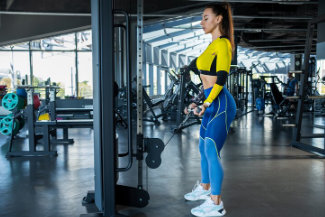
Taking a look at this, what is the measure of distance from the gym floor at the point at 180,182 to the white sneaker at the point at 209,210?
9 cm

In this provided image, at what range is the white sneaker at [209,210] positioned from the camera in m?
1.98

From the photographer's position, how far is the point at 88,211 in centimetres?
212

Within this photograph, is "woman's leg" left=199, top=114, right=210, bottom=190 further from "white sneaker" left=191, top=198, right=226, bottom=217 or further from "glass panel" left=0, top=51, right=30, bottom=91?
"glass panel" left=0, top=51, right=30, bottom=91

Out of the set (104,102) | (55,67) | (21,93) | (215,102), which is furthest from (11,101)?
(55,67)

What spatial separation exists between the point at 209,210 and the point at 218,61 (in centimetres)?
97

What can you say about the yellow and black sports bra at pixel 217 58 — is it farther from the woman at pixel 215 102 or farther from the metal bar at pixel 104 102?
the metal bar at pixel 104 102

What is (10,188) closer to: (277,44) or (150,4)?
(150,4)

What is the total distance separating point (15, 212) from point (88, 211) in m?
0.50

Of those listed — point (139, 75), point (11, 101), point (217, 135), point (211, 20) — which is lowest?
point (217, 135)

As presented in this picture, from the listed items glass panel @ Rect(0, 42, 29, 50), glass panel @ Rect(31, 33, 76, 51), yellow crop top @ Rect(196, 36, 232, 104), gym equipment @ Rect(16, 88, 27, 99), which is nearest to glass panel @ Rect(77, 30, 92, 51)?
glass panel @ Rect(31, 33, 76, 51)

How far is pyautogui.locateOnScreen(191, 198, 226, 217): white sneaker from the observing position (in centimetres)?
198

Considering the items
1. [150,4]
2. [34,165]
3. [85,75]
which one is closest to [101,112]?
[34,165]

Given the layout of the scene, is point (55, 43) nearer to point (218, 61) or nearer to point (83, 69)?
point (83, 69)

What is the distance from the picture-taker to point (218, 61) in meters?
1.89
